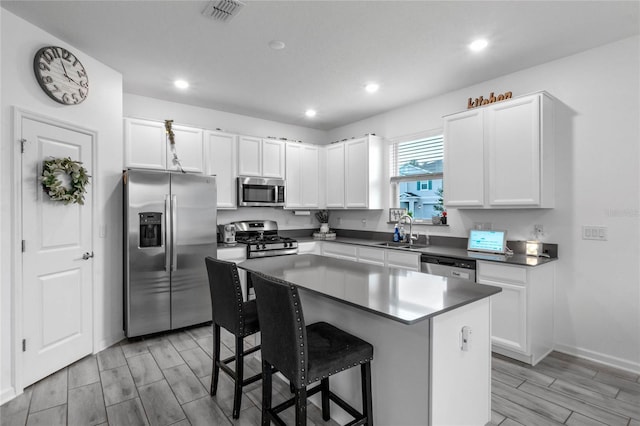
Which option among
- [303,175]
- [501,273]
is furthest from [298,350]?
[303,175]

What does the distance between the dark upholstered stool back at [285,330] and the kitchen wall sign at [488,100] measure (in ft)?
10.1

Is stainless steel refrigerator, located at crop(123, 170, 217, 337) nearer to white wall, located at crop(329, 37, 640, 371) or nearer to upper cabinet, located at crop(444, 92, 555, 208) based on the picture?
upper cabinet, located at crop(444, 92, 555, 208)

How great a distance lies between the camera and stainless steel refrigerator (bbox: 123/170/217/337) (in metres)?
3.36

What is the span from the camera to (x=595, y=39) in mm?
2799

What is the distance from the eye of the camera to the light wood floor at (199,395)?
2.11m

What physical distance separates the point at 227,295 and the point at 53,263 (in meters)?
1.71

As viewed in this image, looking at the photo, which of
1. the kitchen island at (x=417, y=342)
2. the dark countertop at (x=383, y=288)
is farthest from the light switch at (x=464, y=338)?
the dark countertop at (x=383, y=288)

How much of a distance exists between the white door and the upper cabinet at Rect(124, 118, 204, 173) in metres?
0.65

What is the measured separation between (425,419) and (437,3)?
2.58 m

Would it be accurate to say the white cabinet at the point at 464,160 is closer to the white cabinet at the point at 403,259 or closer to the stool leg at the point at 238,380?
the white cabinet at the point at 403,259

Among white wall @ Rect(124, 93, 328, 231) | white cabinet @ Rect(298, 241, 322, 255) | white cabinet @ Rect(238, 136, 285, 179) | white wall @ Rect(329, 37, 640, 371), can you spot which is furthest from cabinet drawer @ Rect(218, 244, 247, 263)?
white wall @ Rect(329, 37, 640, 371)

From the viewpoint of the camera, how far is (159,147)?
389 cm

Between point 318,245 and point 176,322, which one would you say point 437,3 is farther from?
point 176,322

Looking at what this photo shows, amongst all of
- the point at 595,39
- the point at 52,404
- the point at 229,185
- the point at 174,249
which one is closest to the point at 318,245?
the point at 229,185
